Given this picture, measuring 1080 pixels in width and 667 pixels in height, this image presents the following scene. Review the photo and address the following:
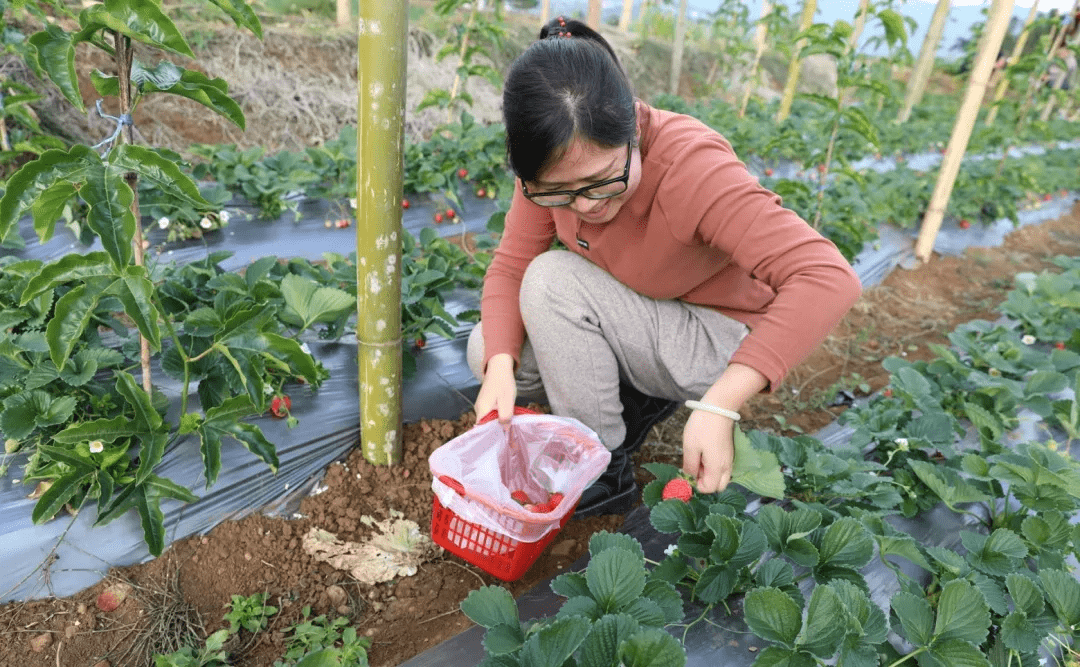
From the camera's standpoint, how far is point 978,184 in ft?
16.1

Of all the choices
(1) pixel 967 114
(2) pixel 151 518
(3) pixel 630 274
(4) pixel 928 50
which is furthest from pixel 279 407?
(4) pixel 928 50

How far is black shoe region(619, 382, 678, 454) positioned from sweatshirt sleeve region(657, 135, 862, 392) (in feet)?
1.89

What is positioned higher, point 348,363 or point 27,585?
point 348,363

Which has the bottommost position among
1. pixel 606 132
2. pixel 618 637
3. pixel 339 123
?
pixel 339 123

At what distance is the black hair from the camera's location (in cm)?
106

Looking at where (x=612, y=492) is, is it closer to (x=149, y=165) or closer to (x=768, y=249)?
(x=768, y=249)

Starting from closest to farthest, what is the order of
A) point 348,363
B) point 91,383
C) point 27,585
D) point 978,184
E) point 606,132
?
point 606,132, point 27,585, point 91,383, point 348,363, point 978,184

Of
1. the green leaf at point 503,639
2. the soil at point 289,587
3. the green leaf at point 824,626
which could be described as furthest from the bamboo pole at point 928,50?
the green leaf at point 503,639

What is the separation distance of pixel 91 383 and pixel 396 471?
A: 0.71 m

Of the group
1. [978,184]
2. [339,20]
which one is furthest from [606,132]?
[339,20]

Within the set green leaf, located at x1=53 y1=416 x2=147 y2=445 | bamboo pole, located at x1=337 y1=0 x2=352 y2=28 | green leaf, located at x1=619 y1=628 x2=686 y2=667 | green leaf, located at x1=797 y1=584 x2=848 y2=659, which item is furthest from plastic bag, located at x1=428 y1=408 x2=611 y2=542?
bamboo pole, located at x1=337 y1=0 x2=352 y2=28

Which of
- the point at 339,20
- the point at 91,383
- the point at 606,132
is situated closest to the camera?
the point at 606,132

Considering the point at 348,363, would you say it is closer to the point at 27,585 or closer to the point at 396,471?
the point at 396,471

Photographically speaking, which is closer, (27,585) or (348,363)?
(27,585)
